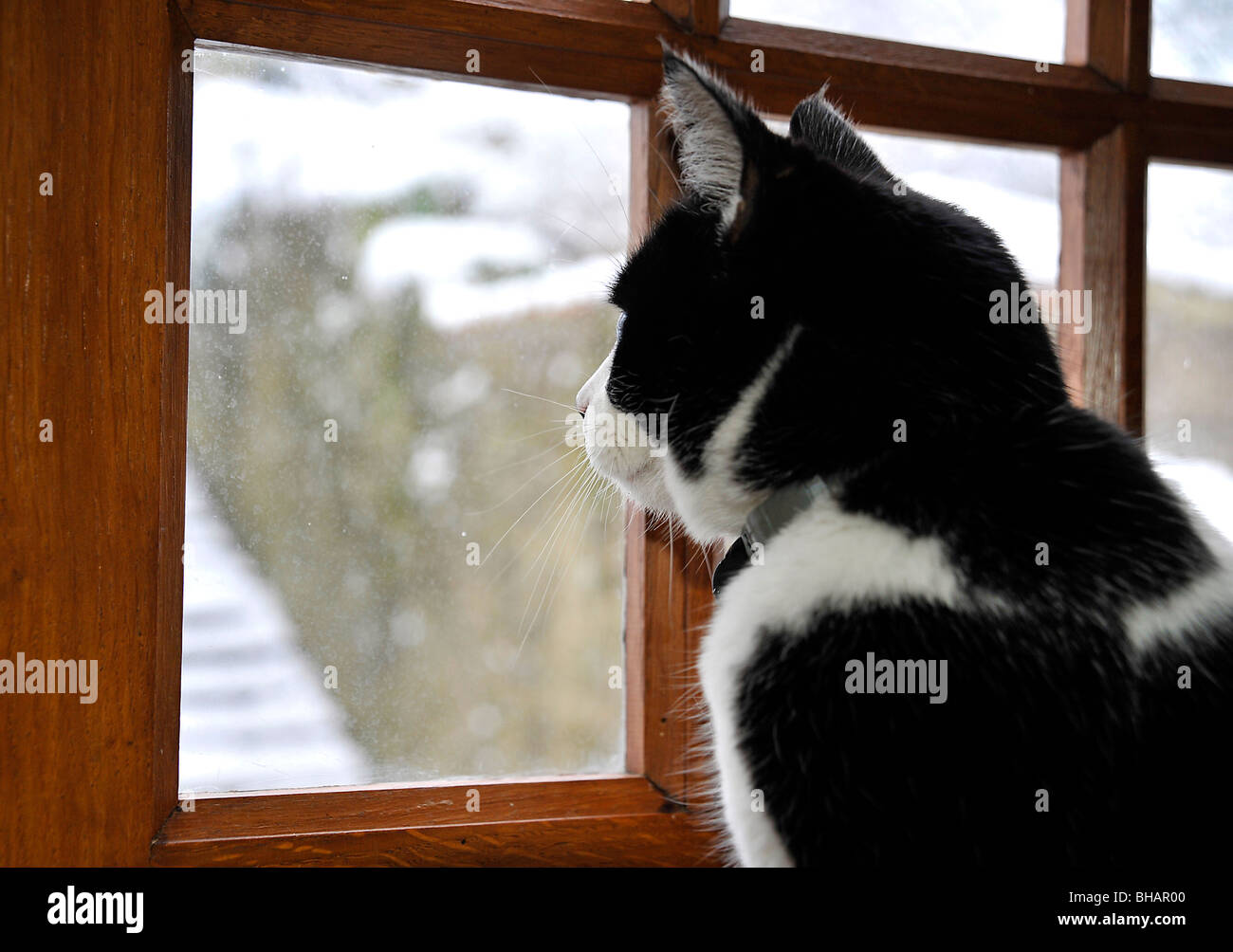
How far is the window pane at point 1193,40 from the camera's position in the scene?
1403 mm

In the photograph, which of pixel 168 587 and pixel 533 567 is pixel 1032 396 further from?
pixel 168 587

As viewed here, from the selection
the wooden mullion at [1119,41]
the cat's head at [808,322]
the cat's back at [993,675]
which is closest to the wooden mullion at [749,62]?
the wooden mullion at [1119,41]

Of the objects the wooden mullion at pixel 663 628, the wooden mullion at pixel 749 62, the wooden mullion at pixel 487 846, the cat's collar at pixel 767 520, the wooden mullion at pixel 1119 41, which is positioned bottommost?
the wooden mullion at pixel 487 846

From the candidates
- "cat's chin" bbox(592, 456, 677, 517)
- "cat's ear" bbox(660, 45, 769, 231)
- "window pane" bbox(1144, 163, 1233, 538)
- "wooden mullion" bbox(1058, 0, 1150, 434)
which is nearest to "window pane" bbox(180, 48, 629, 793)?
"cat's chin" bbox(592, 456, 677, 517)

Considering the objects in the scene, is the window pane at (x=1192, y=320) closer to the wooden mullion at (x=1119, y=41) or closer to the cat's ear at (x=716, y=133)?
the wooden mullion at (x=1119, y=41)

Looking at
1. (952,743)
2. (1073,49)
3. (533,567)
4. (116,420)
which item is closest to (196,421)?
(116,420)

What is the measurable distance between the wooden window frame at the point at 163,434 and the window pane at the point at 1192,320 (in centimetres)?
43

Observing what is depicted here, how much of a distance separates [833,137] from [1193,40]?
865mm

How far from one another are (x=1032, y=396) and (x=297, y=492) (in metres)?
0.79

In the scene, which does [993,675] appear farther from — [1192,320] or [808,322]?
[1192,320]

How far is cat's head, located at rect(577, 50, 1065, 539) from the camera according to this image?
743mm

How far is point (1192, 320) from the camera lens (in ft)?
4.71

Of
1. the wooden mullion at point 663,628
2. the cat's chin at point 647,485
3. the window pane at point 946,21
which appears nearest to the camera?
the cat's chin at point 647,485

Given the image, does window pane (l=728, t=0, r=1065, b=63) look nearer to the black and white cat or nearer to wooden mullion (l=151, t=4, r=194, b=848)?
the black and white cat
